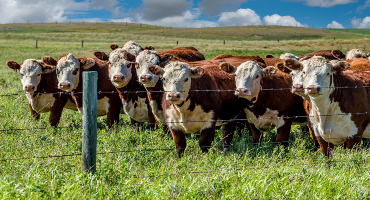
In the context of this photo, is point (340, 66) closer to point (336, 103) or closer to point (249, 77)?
point (336, 103)

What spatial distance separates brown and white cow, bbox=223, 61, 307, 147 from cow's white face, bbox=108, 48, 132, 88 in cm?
245

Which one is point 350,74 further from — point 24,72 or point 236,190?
point 24,72

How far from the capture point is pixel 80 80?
8016 millimetres

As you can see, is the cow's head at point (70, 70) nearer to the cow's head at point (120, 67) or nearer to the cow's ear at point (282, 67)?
the cow's head at point (120, 67)

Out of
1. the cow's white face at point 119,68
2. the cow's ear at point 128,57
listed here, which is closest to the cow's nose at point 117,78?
the cow's white face at point 119,68

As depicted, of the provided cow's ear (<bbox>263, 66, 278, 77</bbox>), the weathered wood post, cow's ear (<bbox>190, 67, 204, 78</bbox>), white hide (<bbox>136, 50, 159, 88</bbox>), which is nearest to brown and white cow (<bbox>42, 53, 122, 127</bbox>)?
white hide (<bbox>136, 50, 159, 88</bbox>)

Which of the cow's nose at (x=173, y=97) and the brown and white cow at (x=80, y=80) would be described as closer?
the cow's nose at (x=173, y=97)

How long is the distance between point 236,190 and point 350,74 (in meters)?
3.50

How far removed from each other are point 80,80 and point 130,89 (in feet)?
4.08

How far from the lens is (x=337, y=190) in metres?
3.84

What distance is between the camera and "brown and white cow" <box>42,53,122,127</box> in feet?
25.2

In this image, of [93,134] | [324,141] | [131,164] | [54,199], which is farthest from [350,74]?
[54,199]

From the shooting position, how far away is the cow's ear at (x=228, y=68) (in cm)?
619

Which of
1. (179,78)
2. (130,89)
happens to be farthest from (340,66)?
(130,89)
